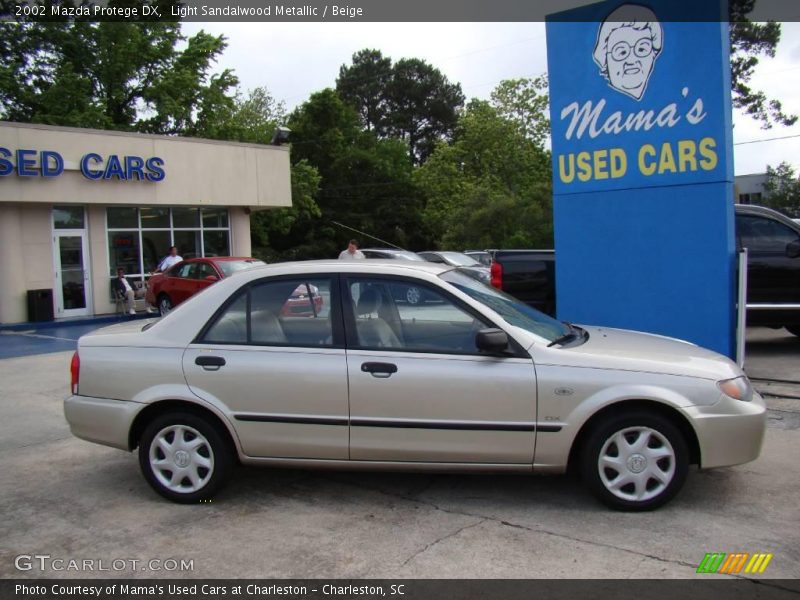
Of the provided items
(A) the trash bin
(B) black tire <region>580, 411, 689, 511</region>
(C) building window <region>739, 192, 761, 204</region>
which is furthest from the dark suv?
(C) building window <region>739, 192, 761, 204</region>

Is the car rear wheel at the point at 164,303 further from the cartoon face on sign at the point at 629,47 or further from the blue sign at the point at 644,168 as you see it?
the cartoon face on sign at the point at 629,47

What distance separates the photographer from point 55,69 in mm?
31203

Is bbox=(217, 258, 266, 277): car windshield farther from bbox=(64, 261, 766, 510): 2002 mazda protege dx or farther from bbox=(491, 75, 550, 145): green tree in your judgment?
bbox=(491, 75, 550, 145): green tree

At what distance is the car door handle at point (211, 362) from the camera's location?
4543 millimetres

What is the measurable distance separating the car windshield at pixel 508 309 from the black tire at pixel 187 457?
1.89 metres

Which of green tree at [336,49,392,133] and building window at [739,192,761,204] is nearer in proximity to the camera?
building window at [739,192,761,204]

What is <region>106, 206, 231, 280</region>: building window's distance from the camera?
19.5 metres

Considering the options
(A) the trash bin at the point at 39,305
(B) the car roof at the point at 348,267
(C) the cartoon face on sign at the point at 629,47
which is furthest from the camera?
(A) the trash bin at the point at 39,305

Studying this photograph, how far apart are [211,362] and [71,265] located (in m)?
Answer: 16.0

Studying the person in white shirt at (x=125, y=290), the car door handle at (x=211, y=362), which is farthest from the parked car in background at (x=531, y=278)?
the person in white shirt at (x=125, y=290)

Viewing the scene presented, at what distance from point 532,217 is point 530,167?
10405 mm

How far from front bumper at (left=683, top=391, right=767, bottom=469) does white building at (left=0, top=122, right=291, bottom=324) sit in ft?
55.7

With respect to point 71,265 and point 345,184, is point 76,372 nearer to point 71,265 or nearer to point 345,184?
point 71,265

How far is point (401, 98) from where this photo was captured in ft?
217
